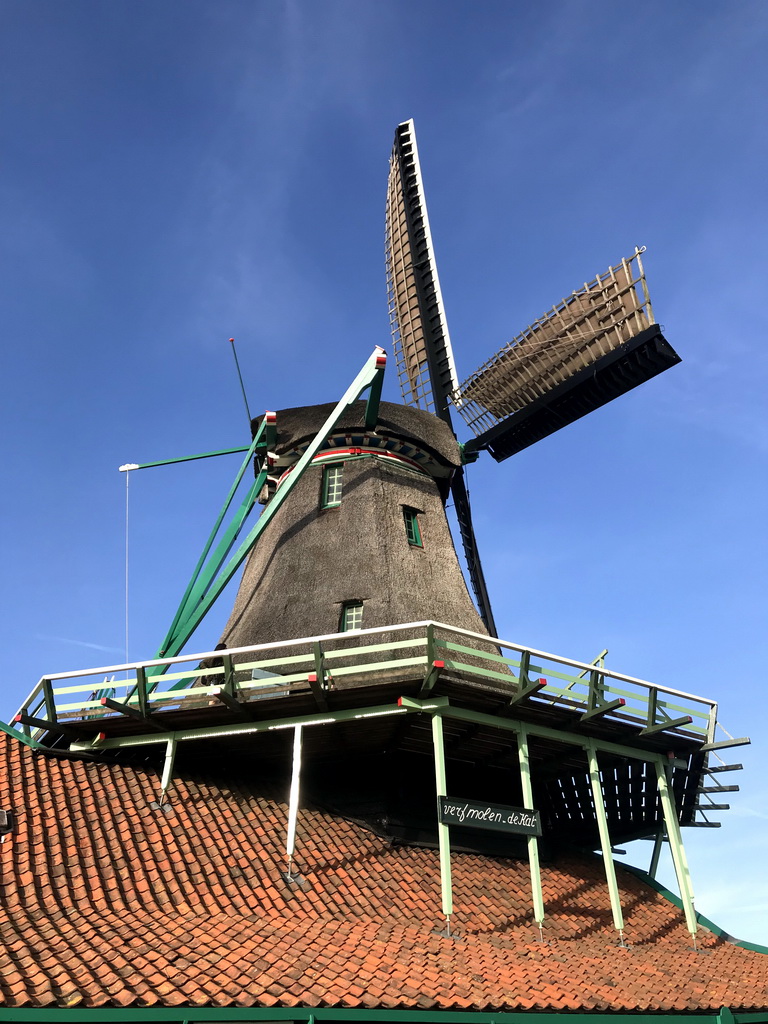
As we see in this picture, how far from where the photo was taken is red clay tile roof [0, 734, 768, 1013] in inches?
309

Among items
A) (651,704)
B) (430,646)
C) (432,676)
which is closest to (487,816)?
(432,676)

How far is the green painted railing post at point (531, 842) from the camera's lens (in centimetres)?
1122

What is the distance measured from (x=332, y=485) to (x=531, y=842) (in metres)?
8.29

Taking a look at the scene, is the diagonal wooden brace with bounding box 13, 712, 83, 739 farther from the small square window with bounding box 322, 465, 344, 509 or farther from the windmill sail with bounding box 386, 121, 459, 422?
the windmill sail with bounding box 386, 121, 459, 422

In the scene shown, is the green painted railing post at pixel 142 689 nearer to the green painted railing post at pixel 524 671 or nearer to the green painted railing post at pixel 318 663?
the green painted railing post at pixel 318 663

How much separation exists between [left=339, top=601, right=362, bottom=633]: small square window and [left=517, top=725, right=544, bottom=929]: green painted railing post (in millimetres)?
3463

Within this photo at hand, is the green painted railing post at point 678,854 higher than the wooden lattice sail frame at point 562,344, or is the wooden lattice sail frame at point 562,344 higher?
the wooden lattice sail frame at point 562,344

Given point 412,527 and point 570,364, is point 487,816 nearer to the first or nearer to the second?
point 412,527

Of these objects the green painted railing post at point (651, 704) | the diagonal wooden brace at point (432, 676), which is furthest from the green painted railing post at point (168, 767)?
the green painted railing post at point (651, 704)

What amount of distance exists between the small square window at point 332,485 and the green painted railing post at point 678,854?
308 inches

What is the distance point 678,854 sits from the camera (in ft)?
43.8

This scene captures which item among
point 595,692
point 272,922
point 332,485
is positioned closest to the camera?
point 272,922

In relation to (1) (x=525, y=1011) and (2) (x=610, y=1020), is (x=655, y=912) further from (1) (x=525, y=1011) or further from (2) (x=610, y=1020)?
(1) (x=525, y=1011)

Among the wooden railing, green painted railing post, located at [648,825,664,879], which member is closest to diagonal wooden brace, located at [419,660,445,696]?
the wooden railing
